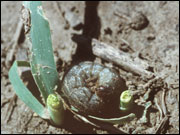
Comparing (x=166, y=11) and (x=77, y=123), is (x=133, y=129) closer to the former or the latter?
(x=77, y=123)

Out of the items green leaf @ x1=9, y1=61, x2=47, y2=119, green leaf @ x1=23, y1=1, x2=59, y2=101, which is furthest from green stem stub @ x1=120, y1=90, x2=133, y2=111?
green leaf @ x1=9, y1=61, x2=47, y2=119

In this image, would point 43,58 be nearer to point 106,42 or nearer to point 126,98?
point 126,98

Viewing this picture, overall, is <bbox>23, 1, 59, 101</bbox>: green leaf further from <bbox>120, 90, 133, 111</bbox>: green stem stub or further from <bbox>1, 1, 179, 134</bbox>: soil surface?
<bbox>120, 90, 133, 111</bbox>: green stem stub

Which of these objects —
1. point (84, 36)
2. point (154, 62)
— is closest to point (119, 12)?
point (84, 36)

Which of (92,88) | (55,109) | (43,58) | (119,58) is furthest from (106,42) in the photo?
(55,109)

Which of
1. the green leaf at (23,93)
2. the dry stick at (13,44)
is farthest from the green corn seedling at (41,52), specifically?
the dry stick at (13,44)

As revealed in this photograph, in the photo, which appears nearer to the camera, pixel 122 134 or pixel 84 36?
pixel 122 134

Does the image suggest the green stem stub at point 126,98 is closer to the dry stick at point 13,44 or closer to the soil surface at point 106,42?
the soil surface at point 106,42
